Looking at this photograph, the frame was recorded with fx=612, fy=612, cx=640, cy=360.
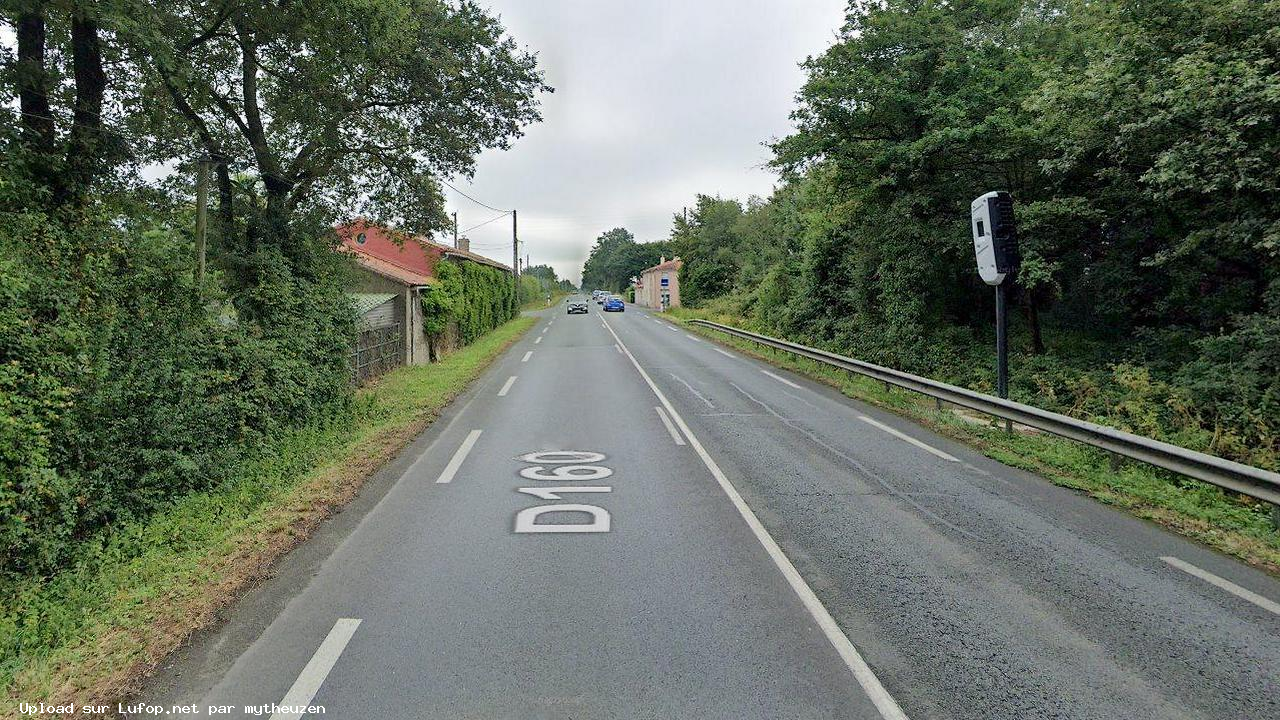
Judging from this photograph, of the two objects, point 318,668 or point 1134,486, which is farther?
point 1134,486

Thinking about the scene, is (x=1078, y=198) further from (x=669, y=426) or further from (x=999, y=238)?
(x=669, y=426)

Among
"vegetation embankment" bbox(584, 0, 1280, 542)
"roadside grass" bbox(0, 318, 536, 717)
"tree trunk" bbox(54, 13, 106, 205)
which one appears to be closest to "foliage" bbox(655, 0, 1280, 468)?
"vegetation embankment" bbox(584, 0, 1280, 542)

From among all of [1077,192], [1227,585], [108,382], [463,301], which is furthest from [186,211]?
[1077,192]

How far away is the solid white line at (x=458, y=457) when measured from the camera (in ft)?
22.9

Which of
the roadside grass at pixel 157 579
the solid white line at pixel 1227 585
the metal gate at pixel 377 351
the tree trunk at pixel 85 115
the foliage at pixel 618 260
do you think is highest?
the foliage at pixel 618 260

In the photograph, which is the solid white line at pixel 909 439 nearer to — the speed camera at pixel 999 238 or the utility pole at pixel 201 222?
the speed camera at pixel 999 238

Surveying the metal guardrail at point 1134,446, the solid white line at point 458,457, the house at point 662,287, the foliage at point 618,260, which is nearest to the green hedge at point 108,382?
the solid white line at point 458,457

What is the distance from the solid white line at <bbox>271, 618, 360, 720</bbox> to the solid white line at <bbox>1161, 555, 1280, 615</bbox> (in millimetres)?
5796

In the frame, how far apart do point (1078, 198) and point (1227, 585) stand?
30.4 ft

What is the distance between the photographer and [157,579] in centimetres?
430

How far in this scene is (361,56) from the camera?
30.5ft

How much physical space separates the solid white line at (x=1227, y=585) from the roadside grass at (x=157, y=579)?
266 inches

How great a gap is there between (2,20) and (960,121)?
15.1 meters

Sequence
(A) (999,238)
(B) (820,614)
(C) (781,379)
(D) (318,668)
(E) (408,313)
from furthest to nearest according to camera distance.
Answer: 1. (E) (408,313)
2. (C) (781,379)
3. (A) (999,238)
4. (B) (820,614)
5. (D) (318,668)
